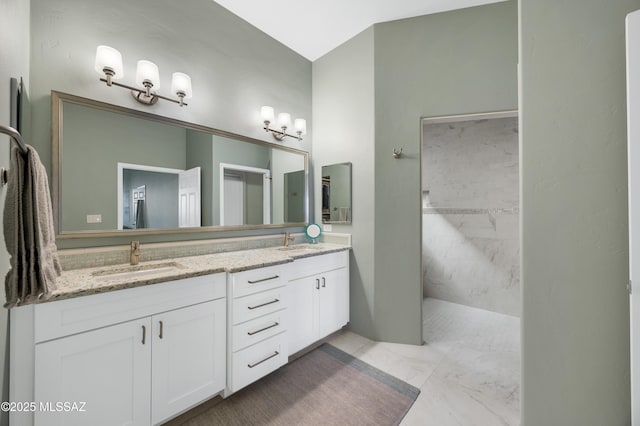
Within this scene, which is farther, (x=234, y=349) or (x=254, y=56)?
(x=254, y=56)

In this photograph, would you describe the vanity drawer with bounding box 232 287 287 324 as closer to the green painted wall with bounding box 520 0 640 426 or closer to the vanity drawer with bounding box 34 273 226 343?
the vanity drawer with bounding box 34 273 226 343

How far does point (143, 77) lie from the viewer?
1711mm

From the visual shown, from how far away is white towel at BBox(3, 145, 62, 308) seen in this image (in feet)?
2.59

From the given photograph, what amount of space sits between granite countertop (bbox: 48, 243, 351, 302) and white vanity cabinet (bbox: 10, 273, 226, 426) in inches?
1.9

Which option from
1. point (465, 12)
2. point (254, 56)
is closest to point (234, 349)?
point (254, 56)

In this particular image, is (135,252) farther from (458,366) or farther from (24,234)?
(458,366)

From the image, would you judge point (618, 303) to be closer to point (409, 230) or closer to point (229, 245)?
point (409, 230)

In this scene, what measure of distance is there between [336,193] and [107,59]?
6.73 feet

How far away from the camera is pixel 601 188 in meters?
1.13

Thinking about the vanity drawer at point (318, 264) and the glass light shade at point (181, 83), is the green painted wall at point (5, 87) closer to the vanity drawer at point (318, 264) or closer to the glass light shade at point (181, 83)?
the glass light shade at point (181, 83)

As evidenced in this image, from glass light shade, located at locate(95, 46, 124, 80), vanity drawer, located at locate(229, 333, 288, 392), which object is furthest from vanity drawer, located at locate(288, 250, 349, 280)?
glass light shade, located at locate(95, 46, 124, 80)

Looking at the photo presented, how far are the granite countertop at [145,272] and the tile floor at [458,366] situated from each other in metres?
1.16

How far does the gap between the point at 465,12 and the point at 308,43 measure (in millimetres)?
1509

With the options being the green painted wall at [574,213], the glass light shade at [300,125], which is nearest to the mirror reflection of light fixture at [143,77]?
the glass light shade at [300,125]
